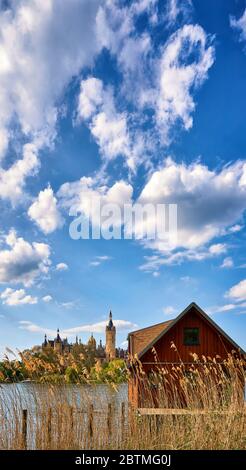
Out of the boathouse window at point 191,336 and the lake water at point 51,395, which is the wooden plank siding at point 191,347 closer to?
the boathouse window at point 191,336

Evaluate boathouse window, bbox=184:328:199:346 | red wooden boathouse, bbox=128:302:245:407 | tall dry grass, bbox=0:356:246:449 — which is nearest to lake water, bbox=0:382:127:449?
tall dry grass, bbox=0:356:246:449

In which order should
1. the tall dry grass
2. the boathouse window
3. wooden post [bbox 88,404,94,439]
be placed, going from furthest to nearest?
the boathouse window → wooden post [bbox 88,404,94,439] → the tall dry grass

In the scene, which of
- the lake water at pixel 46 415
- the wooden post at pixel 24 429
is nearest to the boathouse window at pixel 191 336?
the lake water at pixel 46 415

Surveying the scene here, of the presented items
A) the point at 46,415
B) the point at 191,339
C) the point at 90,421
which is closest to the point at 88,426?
the point at 90,421

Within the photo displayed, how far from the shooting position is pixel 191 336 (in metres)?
21.4

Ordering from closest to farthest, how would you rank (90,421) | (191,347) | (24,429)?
(24,429) < (90,421) < (191,347)

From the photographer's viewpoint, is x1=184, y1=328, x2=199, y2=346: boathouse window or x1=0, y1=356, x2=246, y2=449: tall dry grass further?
x1=184, y1=328, x2=199, y2=346: boathouse window

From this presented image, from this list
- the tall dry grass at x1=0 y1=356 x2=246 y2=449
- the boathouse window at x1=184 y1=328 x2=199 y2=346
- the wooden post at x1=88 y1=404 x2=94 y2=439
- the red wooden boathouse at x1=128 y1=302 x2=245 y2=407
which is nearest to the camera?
the tall dry grass at x1=0 y1=356 x2=246 y2=449

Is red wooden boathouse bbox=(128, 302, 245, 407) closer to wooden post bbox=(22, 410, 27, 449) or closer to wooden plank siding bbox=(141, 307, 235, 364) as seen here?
wooden plank siding bbox=(141, 307, 235, 364)

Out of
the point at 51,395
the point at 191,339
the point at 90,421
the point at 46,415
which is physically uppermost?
the point at 191,339

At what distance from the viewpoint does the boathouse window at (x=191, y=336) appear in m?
21.4

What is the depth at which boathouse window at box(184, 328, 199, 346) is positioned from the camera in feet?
70.1

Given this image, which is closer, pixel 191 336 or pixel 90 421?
pixel 90 421

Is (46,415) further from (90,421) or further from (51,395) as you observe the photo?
(90,421)
